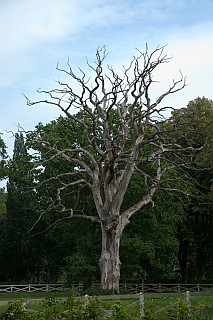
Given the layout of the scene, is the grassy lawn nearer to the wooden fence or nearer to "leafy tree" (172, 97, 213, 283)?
"leafy tree" (172, 97, 213, 283)

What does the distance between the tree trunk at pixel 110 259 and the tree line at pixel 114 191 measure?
57 millimetres

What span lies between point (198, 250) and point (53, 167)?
1669 centimetres

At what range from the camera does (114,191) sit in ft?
103

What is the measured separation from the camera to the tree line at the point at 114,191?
31484 millimetres

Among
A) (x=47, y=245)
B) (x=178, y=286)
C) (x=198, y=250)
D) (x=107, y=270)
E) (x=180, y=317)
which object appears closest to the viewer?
(x=180, y=317)

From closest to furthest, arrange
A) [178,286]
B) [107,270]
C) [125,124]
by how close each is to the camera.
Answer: [107,270], [125,124], [178,286]

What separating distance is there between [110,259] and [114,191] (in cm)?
396

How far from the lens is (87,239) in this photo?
38.5 metres

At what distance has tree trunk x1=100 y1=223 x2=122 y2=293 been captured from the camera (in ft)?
98.9

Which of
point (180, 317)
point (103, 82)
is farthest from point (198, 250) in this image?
point (180, 317)

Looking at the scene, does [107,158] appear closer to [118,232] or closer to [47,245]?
[118,232]

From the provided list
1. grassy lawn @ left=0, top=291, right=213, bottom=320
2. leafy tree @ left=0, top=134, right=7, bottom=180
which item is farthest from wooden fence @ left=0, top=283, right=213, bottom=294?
grassy lawn @ left=0, top=291, right=213, bottom=320

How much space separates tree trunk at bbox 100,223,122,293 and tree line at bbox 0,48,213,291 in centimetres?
→ 6

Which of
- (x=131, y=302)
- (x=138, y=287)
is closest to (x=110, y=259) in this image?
(x=131, y=302)
